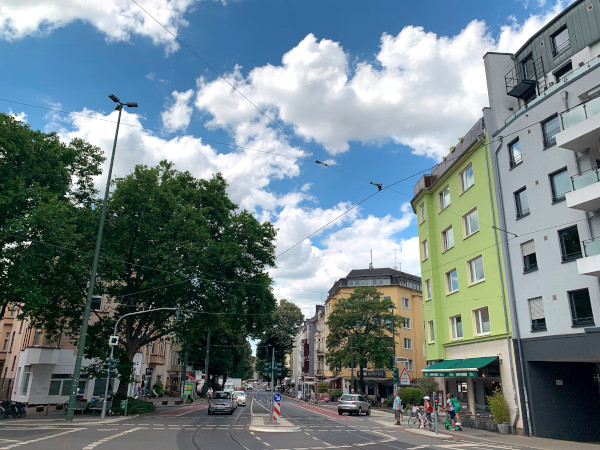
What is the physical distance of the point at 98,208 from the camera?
28031mm

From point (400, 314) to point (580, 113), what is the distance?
4783cm

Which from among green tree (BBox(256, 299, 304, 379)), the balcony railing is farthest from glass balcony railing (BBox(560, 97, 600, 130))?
green tree (BBox(256, 299, 304, 379))

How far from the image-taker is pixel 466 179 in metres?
27.8

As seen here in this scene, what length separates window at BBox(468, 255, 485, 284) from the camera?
25.5 metres

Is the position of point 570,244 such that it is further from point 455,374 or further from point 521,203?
point 455,374

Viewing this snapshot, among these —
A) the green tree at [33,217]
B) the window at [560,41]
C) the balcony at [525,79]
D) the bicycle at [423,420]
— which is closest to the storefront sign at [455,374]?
the bicycle at [423,420]

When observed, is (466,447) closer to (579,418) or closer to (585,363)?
(579,418)

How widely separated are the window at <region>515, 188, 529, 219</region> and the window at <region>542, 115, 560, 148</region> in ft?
8.63

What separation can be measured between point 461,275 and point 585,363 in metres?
8.18

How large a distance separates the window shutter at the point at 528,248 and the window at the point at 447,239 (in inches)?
277

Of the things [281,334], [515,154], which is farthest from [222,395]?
[281,334]

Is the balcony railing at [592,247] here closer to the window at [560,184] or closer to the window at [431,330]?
the window at [560,184]

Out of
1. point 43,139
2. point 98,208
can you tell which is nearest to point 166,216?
point 98,208

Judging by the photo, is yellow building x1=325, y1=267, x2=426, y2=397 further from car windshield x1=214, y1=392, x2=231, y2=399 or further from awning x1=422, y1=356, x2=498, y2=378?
awning x1=422, y1=356, x2=498, y2=378
